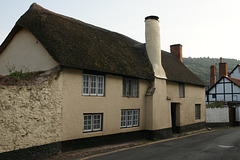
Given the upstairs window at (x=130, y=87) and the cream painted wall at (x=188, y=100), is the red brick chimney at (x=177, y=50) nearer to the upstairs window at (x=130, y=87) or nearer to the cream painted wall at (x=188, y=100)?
the cream painted wall at (x=188, y=100)

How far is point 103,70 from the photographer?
37.1ft

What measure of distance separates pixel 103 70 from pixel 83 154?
414cm

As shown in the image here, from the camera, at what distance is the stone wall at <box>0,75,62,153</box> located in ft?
24.6

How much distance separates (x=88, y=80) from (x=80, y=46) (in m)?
1.89

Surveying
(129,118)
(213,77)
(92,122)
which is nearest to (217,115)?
(213,77)

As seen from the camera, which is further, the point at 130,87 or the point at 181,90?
the point at 181,90

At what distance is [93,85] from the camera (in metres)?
11.3

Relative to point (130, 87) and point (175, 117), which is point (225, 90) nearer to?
point (175, 117)

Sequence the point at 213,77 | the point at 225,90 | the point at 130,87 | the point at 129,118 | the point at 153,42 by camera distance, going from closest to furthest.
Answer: the point at 129,118 < the point at 130,87 < the point at 153,42 < the point at 225,90 < the point at 213,77

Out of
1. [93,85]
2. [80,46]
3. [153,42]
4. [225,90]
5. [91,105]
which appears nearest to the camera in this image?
[91,105]

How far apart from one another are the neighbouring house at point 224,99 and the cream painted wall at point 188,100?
2.84 m

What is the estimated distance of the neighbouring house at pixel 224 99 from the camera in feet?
80.1

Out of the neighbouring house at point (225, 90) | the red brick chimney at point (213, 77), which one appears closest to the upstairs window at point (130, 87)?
the neighbouring house at point (225, 90)

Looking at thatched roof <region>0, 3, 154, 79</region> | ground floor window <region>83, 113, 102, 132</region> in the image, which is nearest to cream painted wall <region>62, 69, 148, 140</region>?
ground floor window <region>83, 113, 102, 132</region>
